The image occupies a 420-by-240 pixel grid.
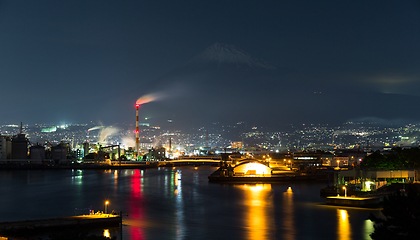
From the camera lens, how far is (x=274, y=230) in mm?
8742

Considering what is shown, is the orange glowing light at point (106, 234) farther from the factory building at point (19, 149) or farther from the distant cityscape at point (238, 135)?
the distant cityscape at point (238, 135)

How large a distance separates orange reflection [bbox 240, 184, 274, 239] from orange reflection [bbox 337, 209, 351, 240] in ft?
4.52

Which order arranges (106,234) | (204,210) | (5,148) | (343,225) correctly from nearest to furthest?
1. (106,234)
2. (343,225)
3. (204,210)
4. (5,148)

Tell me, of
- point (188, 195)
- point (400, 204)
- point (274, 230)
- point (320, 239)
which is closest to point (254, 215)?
point (274, 230)

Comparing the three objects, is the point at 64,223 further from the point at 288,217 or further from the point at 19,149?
the point at 19,149

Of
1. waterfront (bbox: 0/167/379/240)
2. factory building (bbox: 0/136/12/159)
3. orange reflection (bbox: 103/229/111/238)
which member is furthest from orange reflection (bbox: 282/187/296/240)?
factory building (bbox: 0/136/12/159)

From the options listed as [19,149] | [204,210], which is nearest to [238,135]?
[19,149]

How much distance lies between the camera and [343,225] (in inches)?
360

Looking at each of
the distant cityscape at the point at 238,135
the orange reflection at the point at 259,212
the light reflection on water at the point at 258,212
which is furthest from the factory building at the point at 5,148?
the distant cityscape at the point at 238,135

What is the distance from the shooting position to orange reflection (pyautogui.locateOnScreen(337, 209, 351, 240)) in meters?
8.32

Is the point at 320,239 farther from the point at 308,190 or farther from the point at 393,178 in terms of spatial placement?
the point at 308,190

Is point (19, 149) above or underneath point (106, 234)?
above

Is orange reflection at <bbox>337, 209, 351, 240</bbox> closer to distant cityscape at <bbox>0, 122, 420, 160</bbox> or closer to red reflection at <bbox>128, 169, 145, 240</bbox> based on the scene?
red reflection at <bbox>128, 169, 145, 240</bbox>

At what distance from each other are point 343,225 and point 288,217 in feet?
4.90
